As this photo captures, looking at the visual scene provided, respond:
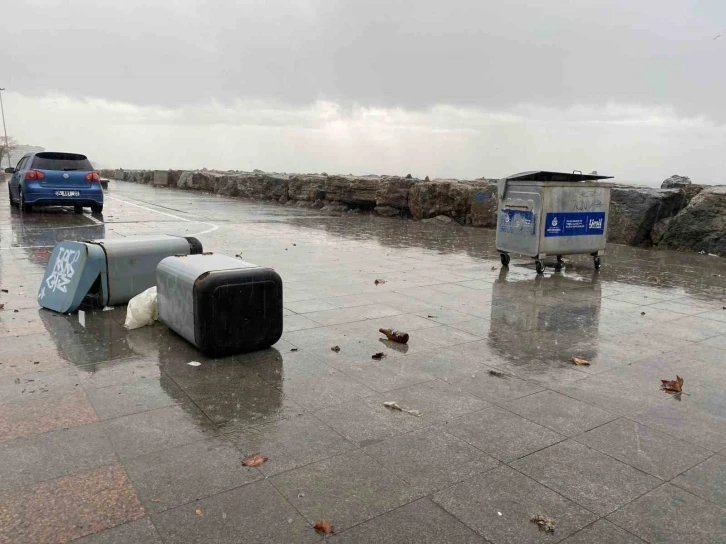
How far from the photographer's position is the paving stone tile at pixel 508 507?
8.61ft

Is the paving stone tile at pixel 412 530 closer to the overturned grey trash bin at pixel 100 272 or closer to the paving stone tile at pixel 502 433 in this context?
the paving stone tile at pixel 502 433

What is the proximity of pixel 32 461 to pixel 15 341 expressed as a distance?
95.3 inches

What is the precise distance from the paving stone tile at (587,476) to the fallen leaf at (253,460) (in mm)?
1388

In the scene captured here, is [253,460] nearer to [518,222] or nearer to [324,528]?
[324,528]

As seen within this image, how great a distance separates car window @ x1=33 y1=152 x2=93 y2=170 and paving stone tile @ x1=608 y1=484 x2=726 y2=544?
17.4 m

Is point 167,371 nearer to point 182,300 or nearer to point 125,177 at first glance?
point 182,300

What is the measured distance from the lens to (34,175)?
16125mm

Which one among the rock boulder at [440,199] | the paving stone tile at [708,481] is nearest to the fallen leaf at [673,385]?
the paving stone tile at [708,481]

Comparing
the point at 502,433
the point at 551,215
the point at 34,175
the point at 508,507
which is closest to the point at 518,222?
the point at 551,215

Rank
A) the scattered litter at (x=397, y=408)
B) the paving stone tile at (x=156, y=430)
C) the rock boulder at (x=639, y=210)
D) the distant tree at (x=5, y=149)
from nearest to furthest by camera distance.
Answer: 1. the paving stone tile at (x=156, y=430)
2. the scattered litter at (x=397, y=408)
3. the rock boulder at (x=639, y=210)
4. the distant tree at (x=5, y=149)

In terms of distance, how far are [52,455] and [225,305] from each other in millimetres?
1850

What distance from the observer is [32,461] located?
3115 mm

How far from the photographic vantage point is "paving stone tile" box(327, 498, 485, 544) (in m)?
2.55

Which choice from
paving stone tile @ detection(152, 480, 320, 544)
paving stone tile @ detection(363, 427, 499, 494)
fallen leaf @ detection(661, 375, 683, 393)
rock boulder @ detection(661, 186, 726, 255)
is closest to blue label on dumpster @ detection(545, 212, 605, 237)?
rock boulder @ detection(661, 186, 726, 255)
